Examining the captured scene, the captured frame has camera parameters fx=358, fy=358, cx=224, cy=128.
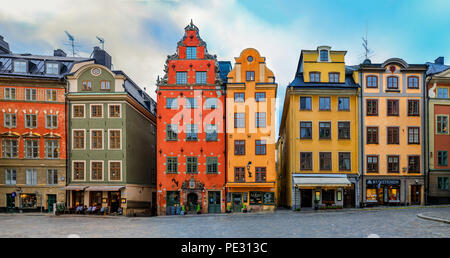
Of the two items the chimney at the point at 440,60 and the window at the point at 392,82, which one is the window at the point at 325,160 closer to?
the window at the point at 392,82

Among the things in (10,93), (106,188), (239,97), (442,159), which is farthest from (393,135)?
(10,93)

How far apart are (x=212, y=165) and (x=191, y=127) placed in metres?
5.26

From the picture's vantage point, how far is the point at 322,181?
4172 cm

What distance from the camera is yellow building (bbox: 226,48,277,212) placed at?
1678 inches

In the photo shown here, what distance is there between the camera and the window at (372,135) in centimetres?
4388

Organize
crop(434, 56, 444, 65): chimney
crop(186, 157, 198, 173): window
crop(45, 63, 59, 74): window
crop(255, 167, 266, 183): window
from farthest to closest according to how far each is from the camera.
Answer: crop(434, 56, 444, 65): chimney → crop(45, 63, 59, 74): window → crop(186, 157, 198, 173): window → crop(255, 167, 266, 183): window

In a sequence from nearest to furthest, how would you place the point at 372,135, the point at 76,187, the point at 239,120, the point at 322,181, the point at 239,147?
the point at 322,181, the point at 76,187, the point at 239,147, the point at 239,120, the point at 372,135

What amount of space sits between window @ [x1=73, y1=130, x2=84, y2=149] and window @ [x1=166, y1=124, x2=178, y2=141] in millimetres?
10392

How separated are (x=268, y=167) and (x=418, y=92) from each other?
→ 20.9m

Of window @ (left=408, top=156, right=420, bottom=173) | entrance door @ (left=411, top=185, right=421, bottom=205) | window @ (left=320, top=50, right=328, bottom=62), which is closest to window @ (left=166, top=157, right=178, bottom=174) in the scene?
window @ (left=320, top=50, right=328, bottom=62)

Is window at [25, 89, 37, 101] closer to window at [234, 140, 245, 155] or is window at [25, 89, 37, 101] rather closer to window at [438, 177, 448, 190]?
window at [234, 140, 245, 155]

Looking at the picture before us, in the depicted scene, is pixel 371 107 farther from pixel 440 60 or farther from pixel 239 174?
pixel 239 174

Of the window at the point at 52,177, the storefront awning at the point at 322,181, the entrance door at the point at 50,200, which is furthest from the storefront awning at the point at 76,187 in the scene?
the storefront awning at the point at 322,181

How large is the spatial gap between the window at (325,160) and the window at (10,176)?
36934mm
